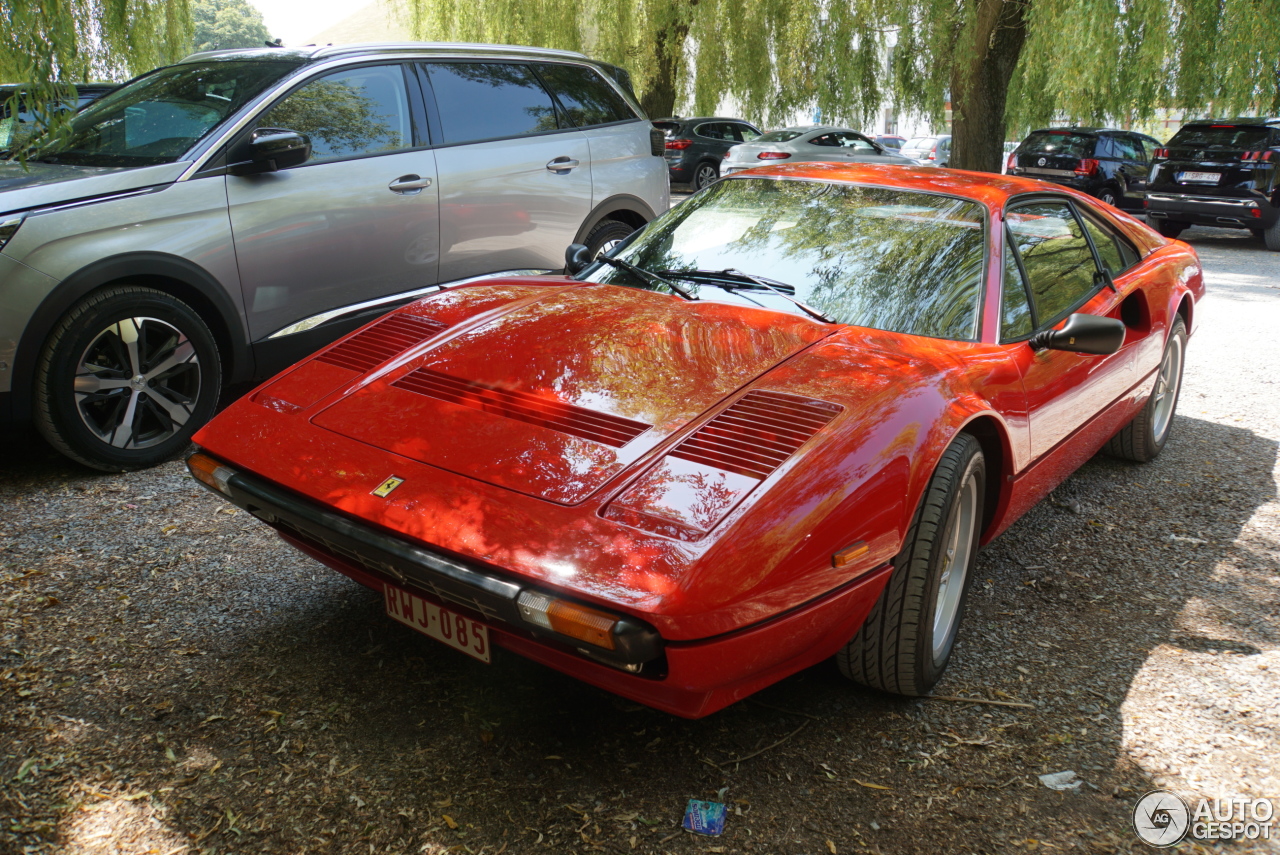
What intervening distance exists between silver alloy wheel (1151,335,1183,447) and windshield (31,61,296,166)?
4.51 meters

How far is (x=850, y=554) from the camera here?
2.17m

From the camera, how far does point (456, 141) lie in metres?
5.28

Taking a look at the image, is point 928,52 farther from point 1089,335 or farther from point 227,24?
point 227,24

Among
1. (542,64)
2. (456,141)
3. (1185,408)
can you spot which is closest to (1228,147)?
(1185,408)

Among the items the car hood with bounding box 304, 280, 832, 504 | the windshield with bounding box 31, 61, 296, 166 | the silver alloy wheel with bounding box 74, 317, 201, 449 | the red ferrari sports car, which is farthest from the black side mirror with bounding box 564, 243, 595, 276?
the windshield with bounding box 31, 61, 296, 166

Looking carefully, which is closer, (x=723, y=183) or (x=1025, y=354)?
(x=1025, y=354)

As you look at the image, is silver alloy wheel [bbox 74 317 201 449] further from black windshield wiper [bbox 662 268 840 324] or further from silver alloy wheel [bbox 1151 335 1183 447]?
silver alloy wheel [bbox 1151 335 1183 447]

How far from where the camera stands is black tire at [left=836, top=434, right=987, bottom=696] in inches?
94.9

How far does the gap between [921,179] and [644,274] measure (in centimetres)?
109

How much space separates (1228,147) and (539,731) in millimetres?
14397

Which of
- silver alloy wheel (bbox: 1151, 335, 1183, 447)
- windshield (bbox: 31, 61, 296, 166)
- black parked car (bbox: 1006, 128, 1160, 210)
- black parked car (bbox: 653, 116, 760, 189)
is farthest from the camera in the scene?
black parked car (bbox: 653, 116, 760, 189)

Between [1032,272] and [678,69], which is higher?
[678,69]

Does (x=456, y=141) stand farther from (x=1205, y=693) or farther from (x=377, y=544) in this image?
(x=1205, y=693)

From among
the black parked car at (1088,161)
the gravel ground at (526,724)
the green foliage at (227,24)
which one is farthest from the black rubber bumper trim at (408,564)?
the green foliage at (227,24)
